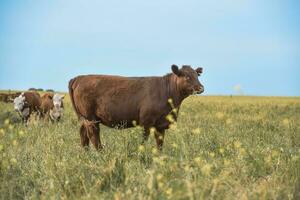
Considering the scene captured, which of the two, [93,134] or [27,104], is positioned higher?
[27,104]

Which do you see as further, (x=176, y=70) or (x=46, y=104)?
(x=46, y=104)

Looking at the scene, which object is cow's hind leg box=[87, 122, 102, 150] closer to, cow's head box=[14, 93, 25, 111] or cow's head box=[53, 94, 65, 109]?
cow's head box=[53, 94, 65, 109]

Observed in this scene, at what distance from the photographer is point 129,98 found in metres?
9.49

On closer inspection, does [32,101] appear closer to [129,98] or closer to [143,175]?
[129,98]

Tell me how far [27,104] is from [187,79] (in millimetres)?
11748

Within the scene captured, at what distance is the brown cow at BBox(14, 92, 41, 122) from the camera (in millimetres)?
19547

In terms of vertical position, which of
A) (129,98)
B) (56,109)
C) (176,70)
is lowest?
(56,109)

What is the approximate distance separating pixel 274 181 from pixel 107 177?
1.76m

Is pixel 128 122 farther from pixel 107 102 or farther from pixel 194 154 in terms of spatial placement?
pixel 194 154

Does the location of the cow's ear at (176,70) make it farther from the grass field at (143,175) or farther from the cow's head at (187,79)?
the grass field at (143,175)

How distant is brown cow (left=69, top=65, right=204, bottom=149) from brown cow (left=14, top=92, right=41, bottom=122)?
10060 millimetres

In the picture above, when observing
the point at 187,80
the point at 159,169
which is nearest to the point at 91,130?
the point at 187,80

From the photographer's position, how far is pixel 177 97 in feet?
32.1

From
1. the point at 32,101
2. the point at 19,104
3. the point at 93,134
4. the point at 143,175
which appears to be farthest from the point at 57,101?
the point at 143,175
